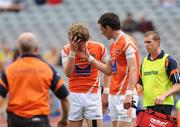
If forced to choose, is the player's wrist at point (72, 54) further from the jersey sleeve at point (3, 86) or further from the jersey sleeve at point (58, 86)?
the jersey sleeve at point (3, 86)

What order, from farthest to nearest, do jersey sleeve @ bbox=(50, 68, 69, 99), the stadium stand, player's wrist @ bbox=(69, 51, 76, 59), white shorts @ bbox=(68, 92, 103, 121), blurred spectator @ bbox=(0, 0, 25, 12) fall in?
blurred spectator @ bbox=(0, 0, 25, 12), the stadium stand, white shorts @ bbox=(68, 92, 103, 121), player's wrist @ bbox=(69, 51, 76, 59), jersey sleeve @ bbox=(50, 68, 69, 99)

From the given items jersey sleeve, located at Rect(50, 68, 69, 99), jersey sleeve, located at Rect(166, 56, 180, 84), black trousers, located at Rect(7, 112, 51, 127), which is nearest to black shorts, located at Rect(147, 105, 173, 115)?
jersey sleeve, located at Rect(166, 56, 180, 84)

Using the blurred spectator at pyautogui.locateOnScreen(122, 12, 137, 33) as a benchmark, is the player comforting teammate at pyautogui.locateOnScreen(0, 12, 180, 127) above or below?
below

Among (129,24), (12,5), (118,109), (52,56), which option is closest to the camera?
(118,109)

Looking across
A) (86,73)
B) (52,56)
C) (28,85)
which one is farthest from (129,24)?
(28,85)

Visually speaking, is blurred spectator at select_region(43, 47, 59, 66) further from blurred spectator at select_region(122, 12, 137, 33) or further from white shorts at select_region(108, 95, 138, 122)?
white shorts at select_region(108, 95, 138, 122)

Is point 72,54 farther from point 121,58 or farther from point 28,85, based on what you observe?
point 28,85

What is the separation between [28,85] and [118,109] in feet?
8.41

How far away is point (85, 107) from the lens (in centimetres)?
1038

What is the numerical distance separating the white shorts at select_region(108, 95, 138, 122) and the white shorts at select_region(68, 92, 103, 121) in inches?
8.6

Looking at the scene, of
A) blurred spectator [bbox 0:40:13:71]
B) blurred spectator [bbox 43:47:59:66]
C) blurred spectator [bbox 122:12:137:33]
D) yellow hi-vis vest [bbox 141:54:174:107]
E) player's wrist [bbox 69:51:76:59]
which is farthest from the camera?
blurred spectator [bbox 122:12:137:33]

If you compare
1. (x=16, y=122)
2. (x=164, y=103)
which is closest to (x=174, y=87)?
(x=164, y=103)

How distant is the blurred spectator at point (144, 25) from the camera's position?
2319 cm

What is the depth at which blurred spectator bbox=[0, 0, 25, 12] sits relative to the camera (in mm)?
26878
